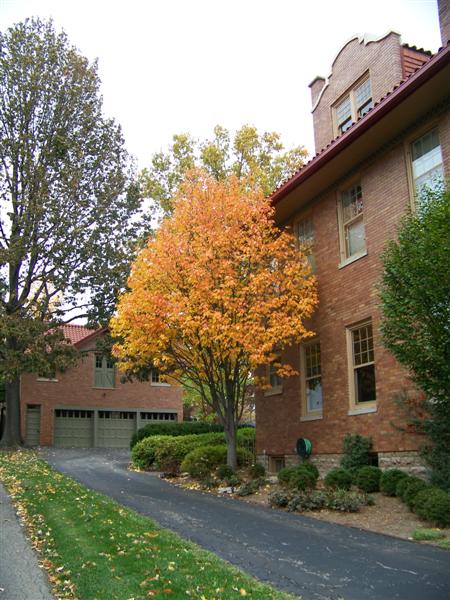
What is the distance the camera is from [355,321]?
13.7 metres

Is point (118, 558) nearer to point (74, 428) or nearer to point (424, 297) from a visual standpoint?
point (424, 297)

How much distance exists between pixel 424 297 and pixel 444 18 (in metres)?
9.01

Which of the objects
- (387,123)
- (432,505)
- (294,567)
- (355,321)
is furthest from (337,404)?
(294,567)

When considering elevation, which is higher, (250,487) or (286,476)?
(286,476)

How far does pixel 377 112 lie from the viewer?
12070 mm

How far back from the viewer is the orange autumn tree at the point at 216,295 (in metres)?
13.2

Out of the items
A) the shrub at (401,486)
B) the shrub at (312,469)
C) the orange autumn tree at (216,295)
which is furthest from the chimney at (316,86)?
the shrub at (401,486)

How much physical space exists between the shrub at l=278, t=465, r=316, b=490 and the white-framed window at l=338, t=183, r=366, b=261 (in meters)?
4.95

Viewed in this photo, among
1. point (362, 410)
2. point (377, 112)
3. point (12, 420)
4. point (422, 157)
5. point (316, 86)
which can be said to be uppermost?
point (316, 86)

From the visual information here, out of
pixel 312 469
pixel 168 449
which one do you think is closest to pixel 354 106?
pixel 312 469

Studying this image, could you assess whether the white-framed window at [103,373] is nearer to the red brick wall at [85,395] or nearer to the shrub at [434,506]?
the red brick wall at [85,395]

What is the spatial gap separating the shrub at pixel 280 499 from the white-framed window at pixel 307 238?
20.8 ft

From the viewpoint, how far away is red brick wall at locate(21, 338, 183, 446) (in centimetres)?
3266

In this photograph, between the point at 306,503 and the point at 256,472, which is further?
the point at 256,472
